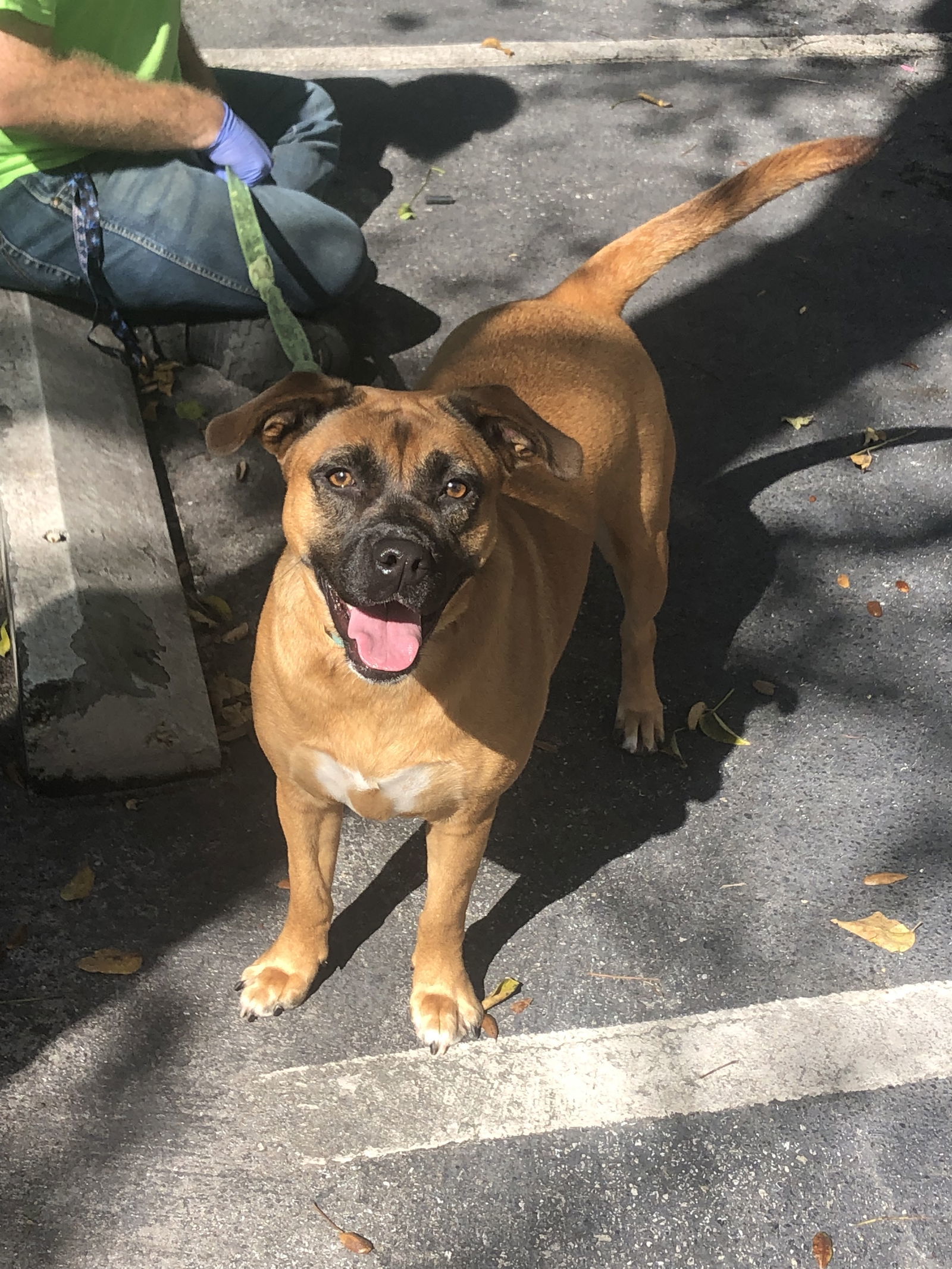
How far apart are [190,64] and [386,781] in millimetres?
3983

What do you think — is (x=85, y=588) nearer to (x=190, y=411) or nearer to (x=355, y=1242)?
(x=190, y=411)

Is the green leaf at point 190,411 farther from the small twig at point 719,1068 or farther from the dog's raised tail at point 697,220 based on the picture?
the small twig at point 719,1068

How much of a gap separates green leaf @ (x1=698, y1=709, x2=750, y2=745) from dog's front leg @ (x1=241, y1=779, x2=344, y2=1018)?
1.56m

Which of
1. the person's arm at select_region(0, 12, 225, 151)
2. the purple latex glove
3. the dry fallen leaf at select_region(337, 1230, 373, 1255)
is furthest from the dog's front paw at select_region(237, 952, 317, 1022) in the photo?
the purple latex glove

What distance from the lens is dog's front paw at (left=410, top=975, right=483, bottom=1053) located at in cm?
296

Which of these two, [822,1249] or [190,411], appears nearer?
[822,1249]

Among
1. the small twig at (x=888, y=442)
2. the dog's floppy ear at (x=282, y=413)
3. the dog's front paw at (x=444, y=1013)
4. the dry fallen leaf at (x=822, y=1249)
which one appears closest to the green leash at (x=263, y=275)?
the dog's floppy ear at (x=282, y=413)

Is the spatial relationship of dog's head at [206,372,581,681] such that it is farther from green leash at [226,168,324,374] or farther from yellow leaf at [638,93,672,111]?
yellow leaf at [638,93,672,111]

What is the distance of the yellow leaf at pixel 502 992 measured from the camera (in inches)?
122

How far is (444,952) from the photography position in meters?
2.99

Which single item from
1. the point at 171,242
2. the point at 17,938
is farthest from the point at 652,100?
the point at 17,938

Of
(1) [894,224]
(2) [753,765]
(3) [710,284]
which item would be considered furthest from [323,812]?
(1) [894,224]

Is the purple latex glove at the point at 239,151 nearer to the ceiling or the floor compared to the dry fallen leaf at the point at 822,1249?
nearer to the ceiling

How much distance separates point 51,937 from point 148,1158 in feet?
2.43
